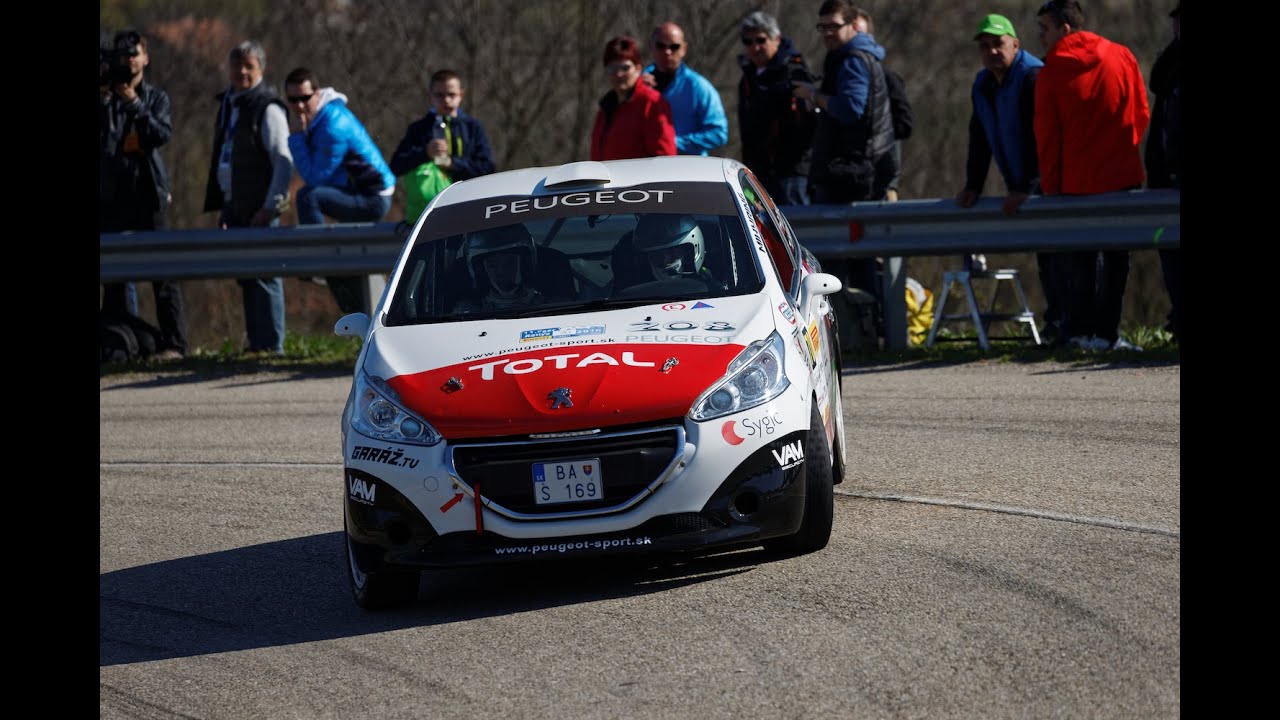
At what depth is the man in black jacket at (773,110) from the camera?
43.0ft

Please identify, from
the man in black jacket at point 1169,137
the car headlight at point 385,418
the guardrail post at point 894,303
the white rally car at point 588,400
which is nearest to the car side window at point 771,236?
the white rally car at point 588,400

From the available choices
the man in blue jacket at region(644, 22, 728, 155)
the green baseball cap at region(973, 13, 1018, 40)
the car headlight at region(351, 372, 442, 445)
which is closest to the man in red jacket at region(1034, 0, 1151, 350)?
the green baseball cap at region(973, 13, 1018, 40)

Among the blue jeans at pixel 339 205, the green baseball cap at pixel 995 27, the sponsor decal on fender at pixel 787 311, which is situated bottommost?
the sponsor decal on fender at pixel 787 311

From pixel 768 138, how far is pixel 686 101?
76cm

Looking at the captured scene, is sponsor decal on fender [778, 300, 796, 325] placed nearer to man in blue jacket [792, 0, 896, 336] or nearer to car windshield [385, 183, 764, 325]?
car windshield [385, 183, 764, 325]

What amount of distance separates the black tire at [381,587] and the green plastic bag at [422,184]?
7.40 m

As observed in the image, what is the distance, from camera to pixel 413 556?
6660mm

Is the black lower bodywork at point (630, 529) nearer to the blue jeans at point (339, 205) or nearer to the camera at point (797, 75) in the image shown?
the camera at point (797, 75)

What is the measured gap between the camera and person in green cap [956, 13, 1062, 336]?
12.5 meters

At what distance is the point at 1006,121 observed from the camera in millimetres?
12703

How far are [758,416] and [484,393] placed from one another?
1.07 meters
